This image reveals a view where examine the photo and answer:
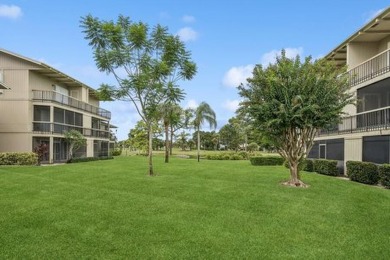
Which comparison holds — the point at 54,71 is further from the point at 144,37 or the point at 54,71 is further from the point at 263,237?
the point at 263,237

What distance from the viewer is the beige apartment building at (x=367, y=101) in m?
18.8

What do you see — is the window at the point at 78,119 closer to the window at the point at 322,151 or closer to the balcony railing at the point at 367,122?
the window at the point at 322,151

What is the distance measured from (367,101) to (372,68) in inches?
84.0

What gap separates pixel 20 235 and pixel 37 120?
91.6 feet

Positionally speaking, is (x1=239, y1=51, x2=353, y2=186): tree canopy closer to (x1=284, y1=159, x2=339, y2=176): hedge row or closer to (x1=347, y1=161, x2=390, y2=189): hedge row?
(x1=347, y1=161, x2=390, y2=189): hedge row

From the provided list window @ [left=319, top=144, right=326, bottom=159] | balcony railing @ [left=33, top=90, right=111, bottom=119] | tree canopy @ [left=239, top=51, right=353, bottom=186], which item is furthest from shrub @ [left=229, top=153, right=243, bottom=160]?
tree canopy @ [left=239, top=51, right=353, bottom=186]

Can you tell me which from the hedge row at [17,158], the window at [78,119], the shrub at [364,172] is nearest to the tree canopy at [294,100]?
the shrub at [364,172]

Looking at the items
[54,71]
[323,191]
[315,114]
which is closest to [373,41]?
[315,114]

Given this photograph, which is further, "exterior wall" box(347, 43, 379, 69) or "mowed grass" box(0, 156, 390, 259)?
"exterior wall" box(347, 43, 379, 69)

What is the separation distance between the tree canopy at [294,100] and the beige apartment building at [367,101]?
275cm

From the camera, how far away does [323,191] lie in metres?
14.0

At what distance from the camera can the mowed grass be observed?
23.1 ft

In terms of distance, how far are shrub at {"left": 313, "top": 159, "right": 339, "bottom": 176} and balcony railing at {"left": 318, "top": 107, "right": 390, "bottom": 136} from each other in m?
2.30

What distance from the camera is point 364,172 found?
1792 cm
